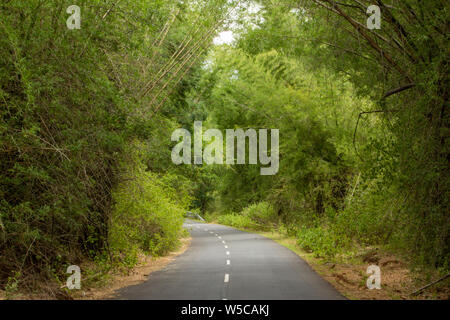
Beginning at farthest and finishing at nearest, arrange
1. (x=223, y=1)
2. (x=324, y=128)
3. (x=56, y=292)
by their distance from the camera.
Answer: (x=324, y=128) < (x=223, y=1) < (x=56, y=292)

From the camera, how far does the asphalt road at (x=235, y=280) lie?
1067cm

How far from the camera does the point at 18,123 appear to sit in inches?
377

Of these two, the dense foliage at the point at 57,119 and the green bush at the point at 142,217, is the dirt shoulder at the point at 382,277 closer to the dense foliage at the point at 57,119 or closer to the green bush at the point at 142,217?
the green bush at the point at 142,217

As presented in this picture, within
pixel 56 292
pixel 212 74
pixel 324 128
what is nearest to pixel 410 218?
pixel 56 292

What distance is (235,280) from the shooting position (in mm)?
12875

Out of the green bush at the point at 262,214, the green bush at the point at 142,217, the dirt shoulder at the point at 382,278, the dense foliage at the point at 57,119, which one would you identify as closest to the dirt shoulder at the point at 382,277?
the dirt shoulder at the point at 382,278

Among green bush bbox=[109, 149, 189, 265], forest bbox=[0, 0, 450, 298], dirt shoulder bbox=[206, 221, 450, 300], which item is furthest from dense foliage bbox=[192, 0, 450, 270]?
green bush bbox=[109, 149, 189, 265]

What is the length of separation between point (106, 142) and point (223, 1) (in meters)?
7.30

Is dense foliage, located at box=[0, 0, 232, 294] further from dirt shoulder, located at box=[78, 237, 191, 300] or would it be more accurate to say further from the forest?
dirt shoulder, located at box=[78, 237, 191, 300]

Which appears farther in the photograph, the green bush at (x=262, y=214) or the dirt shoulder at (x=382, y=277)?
the green bush at (x=262, y=214)

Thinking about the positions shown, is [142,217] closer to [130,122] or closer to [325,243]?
[130,122]

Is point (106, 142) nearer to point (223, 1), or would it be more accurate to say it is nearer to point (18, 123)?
point (18, 123)

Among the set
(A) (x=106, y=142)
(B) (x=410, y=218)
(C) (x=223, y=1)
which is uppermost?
(C) (x=223, y=1)
